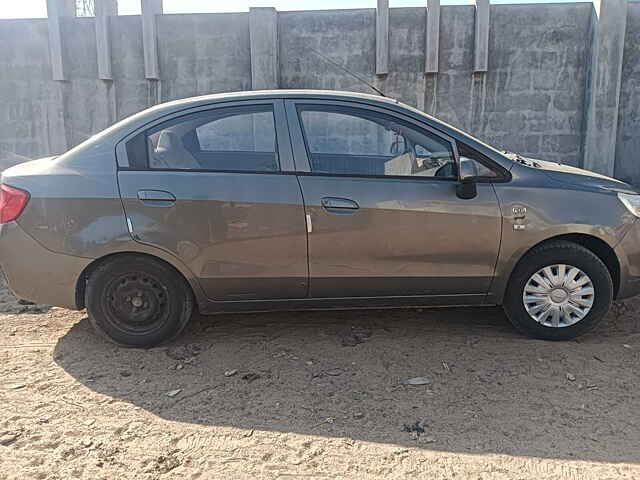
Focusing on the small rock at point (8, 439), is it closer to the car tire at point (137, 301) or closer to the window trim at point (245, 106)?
the car tire at point (137, 301)

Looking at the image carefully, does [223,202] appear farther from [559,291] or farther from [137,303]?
[559,291]

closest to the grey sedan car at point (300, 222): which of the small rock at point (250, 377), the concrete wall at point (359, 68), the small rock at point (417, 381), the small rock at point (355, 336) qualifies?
the small rock at point (355, 336)

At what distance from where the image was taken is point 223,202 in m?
3.50

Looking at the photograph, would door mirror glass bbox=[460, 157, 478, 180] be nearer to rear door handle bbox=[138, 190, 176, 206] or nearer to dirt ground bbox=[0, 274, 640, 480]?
dirt ground bbox=[0, 274, 640, 480]

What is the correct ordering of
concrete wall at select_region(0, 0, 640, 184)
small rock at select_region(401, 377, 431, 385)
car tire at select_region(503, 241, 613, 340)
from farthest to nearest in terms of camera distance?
concrete wall at select_region(0, 0, 640, 184), car tire at select_region(503, 241, 613, 340), small rock at select_region(401, 377, 431, 385)

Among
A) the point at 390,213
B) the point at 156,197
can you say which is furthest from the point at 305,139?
the point at 156,197

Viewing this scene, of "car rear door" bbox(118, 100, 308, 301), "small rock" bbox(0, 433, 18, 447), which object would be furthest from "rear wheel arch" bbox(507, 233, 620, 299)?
"small rock" bbox(0, 433, 18, 447)

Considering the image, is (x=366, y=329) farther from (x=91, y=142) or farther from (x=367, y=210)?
(x=91, y=142)

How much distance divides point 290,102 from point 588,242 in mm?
2352

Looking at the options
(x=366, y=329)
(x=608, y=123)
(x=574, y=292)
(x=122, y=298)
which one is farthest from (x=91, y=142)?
(x=608, y=123)

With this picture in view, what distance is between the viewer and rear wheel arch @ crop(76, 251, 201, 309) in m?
3.56

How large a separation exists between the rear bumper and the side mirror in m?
2.54

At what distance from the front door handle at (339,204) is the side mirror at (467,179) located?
2.35 ft

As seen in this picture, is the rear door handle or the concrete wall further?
the concrete wall
